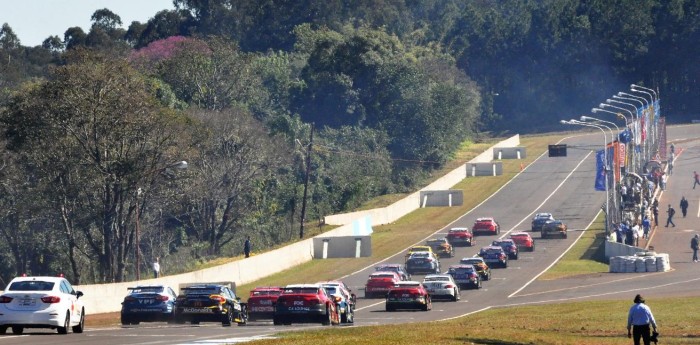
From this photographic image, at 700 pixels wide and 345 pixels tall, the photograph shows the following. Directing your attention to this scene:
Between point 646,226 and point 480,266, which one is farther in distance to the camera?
point 646,226

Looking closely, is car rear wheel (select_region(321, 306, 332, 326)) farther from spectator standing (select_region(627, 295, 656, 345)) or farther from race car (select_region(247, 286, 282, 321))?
spectator standing (select_region(627, 295, 656, 345))

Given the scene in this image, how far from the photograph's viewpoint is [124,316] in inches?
1694

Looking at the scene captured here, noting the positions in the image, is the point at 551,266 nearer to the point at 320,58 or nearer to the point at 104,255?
the point at 104,255

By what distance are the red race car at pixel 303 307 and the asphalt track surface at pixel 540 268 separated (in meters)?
0.64

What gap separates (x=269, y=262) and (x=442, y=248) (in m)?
12.5

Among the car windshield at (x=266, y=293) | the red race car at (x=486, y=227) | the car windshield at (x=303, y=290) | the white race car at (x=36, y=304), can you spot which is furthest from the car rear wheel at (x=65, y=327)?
the red race car at (x=486, y=227)

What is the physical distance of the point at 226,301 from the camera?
4381 centimetres

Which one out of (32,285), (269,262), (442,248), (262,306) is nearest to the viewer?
(32,285)

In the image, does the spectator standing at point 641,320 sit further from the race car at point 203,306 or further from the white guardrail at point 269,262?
the white guardrail at point 269,262

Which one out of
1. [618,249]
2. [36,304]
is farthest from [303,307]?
[618,249]

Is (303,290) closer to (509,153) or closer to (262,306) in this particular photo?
(262,306)

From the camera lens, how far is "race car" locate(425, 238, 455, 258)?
85500mm

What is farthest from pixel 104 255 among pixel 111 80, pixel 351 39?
pixel 351 39

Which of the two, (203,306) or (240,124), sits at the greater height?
(240,124)
